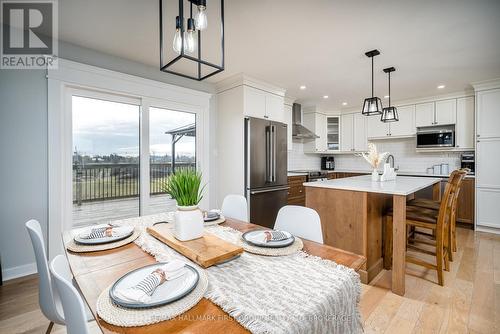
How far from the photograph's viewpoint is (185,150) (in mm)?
3553

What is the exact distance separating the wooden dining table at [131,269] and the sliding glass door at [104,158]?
1.54 metres

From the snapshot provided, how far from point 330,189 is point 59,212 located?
2.87 meters

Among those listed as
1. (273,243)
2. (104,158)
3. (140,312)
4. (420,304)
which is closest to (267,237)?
(273,243)

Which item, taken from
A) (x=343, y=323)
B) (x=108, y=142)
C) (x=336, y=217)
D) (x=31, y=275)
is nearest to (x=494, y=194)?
(x=336, y=217)

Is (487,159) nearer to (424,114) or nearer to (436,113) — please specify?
(436,113)

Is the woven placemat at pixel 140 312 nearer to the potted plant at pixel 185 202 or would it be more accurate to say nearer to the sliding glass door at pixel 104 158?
the potted plant at pixel 185 202

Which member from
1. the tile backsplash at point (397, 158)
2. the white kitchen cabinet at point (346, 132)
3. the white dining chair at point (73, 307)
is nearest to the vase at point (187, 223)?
the white dining chair at point (73, 307)

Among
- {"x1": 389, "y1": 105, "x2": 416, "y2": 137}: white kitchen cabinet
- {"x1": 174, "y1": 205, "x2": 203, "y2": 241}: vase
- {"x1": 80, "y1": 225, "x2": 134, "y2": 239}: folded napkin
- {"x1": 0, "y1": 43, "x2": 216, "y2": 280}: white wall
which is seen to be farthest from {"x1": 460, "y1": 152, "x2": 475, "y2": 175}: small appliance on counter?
{"x1": 0, "y1": 43, "x2": 216, "y2": 280}: white wall

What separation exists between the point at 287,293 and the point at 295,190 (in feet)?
11.9

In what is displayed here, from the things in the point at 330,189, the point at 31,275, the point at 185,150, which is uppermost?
the point at 185,150

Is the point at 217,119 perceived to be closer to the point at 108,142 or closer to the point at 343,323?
the point at 108,142

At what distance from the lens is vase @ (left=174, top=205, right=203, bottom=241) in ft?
3.89

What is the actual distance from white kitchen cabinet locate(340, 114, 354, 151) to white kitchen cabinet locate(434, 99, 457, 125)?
1.60m

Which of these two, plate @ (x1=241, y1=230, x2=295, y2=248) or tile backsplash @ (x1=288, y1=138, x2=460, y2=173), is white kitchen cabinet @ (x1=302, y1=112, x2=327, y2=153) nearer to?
tile backsplash @ (x1=288, y1=138, x2=460, y2=173)
